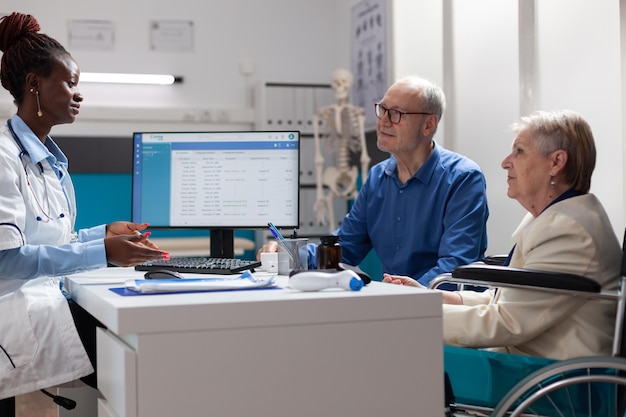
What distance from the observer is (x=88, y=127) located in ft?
17.3

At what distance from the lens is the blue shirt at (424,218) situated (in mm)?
2637

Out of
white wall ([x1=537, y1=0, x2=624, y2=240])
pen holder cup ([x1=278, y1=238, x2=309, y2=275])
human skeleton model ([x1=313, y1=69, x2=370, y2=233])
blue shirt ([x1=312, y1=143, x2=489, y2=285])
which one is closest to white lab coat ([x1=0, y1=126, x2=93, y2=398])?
pen holder cup ([x1=278, y1=238, x2=309, y2=275])

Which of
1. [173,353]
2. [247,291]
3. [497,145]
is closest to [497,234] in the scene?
[497,145]

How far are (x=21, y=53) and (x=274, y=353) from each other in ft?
3.85

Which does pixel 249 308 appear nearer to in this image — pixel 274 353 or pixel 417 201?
pixel 274 353

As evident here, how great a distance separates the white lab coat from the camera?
170 cm

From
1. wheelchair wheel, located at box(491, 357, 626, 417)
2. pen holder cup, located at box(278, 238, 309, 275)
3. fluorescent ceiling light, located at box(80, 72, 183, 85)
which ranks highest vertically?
fluorescent ceiling light, located at box(80, 72, 183, 85)

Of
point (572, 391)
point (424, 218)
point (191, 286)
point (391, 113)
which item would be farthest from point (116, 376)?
point (391, 113)

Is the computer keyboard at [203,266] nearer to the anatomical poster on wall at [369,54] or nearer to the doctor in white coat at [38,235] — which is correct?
the doctor in white coat at [38,235]

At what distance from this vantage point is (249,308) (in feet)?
4.58

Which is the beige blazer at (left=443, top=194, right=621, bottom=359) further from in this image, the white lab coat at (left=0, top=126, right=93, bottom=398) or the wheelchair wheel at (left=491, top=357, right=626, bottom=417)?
the white lab coat at (left=0, top=126, right=93, bottom=398)

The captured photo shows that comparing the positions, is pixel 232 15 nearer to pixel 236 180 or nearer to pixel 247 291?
pixel 236 180

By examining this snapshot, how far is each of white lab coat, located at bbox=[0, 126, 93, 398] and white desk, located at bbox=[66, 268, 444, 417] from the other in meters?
0.21

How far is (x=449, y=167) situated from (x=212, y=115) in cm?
293
